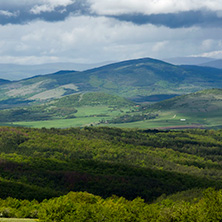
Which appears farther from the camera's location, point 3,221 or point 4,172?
point 4,172

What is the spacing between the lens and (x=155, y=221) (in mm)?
78562

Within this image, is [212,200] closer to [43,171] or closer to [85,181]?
[85,181]

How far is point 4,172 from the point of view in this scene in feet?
613

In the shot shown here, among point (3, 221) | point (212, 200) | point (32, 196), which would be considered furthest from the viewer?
point (32, 196)

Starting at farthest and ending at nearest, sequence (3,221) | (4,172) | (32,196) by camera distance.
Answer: (4,172)
(32,196)
(3,221)

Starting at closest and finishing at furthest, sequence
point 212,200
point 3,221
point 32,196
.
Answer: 1. point 3,221
2. point 212,200
3. point 32,196

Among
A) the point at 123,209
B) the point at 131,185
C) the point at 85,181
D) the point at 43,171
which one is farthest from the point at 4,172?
the point at 123,209

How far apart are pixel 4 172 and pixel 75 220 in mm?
118645

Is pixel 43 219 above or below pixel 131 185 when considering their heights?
above

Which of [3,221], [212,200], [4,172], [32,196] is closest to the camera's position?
[3,221]

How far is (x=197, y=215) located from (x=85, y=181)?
383 feet

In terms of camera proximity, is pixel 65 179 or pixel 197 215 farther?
pixel 65 179

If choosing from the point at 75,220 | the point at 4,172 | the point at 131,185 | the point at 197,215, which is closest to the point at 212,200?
the point at 197,215

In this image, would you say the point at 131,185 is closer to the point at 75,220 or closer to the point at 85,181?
the point at 85,181
